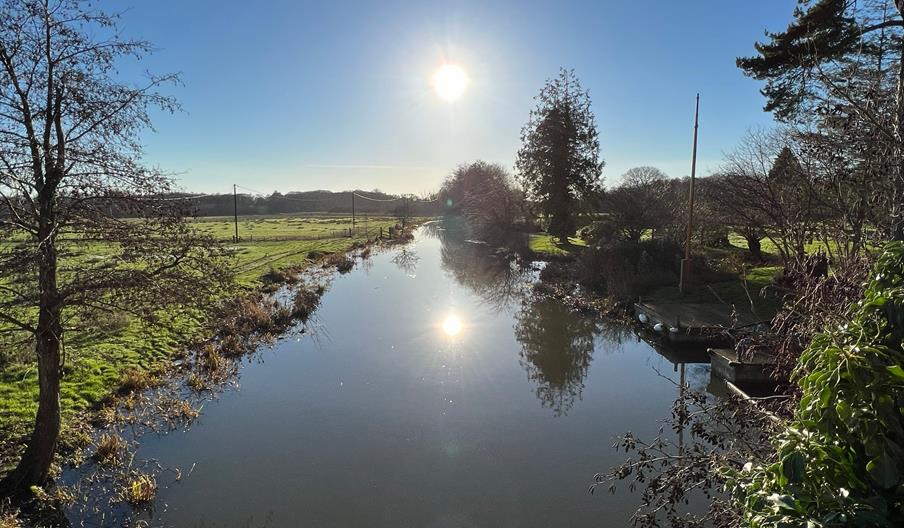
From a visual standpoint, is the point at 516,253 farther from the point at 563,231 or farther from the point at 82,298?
the point at 82,298

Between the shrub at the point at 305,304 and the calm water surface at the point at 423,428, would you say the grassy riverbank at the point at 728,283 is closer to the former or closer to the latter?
the calm water surface at the point at 423,428

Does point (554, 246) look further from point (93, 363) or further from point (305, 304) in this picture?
point (93, 363)

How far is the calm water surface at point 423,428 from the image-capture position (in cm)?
630

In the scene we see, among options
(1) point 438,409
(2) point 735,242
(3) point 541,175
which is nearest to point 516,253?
(3) point 541,175

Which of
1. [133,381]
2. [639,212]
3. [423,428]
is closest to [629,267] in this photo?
[639,212]

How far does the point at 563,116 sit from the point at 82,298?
3177 cm

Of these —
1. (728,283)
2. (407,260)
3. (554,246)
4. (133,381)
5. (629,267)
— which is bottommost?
(133,381)

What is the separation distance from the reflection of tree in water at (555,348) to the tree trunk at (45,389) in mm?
7787

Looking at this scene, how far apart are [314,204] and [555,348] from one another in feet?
342

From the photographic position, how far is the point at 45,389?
5914 mm

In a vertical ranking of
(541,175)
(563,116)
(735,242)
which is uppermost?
(563,116)

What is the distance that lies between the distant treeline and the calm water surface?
216ft

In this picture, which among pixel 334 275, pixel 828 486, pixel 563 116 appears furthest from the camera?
pixel 563 116

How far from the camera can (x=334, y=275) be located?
84.6 ft
